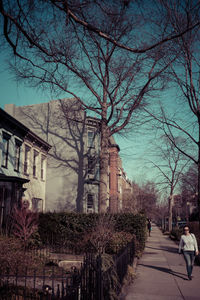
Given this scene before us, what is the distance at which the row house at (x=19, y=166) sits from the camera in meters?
18.5

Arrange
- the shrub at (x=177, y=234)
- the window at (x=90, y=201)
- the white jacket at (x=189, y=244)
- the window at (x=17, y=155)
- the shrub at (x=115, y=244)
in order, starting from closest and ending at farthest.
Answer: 1. the white jacket at (x=189, y=244)
2. the shrub at (x=115, y=244)
3. the window at (x=17, y=155)
4. the shrub at (x=177, y=234)
5. the window at (x=90, y=201)

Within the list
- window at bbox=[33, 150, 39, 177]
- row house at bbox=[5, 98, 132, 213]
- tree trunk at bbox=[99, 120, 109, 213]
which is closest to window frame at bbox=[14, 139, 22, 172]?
window at bbox=[33, 150, 39, 177]

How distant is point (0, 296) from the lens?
6.29m

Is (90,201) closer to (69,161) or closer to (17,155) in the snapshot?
(69,161)

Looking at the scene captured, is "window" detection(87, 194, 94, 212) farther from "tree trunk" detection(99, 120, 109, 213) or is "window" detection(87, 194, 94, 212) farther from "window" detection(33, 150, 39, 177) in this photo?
"tree trunk" detection(99, 120, 109, 213)

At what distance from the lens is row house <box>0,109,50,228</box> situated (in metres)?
18.5

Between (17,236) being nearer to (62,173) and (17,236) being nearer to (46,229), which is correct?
(46,229)

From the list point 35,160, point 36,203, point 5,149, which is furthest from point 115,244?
point 35,160

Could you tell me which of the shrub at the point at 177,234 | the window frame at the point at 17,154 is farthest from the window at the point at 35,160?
the shrub at the point at 177,234

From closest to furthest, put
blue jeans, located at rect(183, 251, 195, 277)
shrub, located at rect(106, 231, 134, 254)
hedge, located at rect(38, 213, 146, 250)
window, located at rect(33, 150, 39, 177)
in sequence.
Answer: blue jeans, located at rect(183, 251, 195, 277) → shrub, located at rect(106, 231, 134, 254) → hedge, located at rect(38, 213, 146, 250) → window, located at rect(33, 150, 39, 177)

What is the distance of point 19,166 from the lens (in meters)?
23.9

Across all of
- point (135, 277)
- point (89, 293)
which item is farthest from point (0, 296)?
point (135, 277)

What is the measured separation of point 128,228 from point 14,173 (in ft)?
32.4

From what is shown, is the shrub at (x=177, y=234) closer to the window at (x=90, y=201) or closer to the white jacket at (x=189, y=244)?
the window at (x=90, y=201)
